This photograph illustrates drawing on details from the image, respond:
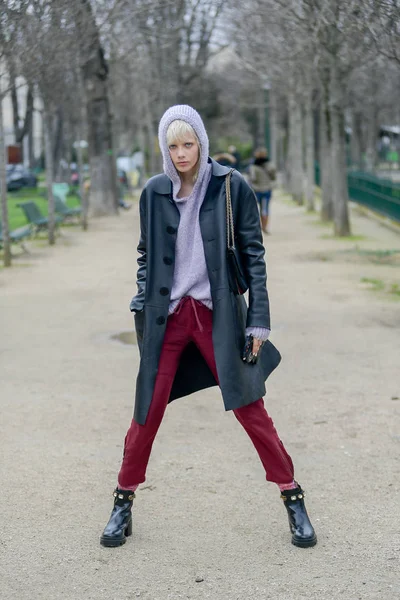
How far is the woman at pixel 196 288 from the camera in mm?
4336

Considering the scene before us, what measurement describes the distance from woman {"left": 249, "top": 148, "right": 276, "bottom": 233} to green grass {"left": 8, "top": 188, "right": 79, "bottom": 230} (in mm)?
8215

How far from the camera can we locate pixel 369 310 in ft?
37.0

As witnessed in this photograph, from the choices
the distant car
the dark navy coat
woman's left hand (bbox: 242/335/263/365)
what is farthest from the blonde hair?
the distant car

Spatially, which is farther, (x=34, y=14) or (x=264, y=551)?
(x=34, y=14)

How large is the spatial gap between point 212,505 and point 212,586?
3.30 ft

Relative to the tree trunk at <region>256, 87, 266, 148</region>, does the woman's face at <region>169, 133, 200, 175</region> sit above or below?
below

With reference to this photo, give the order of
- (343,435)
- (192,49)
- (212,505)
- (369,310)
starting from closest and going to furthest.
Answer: (212,505) < (343,435) < (369,310) < (192,49)

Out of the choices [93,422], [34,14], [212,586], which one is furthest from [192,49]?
[212,586]

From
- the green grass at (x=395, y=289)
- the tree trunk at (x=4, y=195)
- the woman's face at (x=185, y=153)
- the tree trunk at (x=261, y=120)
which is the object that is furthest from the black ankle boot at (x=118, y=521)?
the tree trunk at (x=261, y=120)

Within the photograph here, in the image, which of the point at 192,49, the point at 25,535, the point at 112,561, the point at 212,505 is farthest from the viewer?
the point at 192,49

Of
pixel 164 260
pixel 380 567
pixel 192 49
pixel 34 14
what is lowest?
pixel 380 567

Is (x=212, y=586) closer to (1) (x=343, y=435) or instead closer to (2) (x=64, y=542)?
(2) (x=64, y=542)

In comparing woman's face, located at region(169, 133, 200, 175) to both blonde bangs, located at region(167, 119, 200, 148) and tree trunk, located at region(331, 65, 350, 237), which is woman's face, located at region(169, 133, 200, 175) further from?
tree trunk, located at region(331, 65, 350, 237)

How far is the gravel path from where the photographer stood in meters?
4.21
